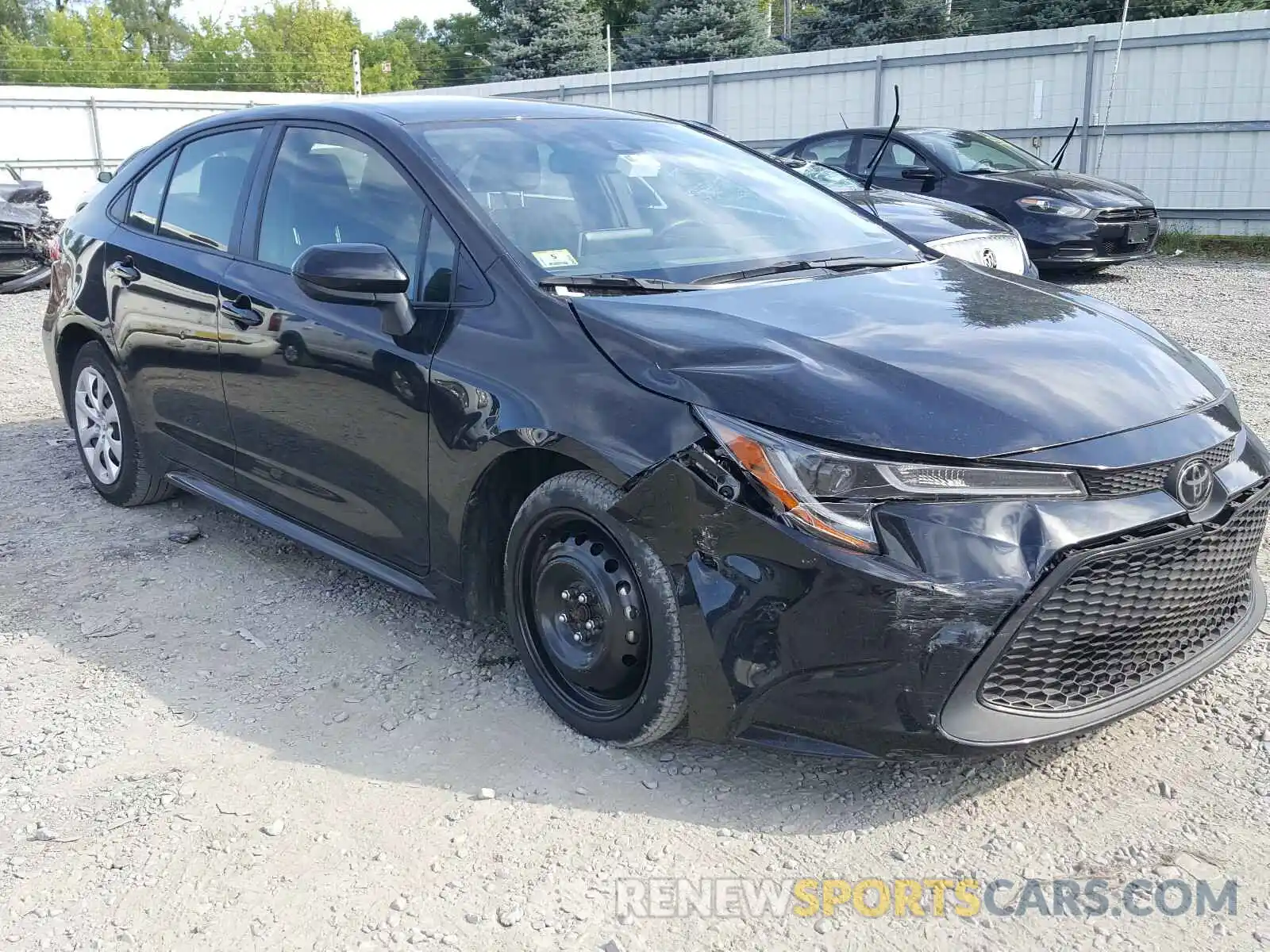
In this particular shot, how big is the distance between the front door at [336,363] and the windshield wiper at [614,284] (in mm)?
344

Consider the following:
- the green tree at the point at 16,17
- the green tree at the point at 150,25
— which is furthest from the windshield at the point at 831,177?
the green tree at the point at 150,25

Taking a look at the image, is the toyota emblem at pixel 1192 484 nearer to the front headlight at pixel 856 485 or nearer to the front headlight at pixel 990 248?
the front headlight at pixel 856 485

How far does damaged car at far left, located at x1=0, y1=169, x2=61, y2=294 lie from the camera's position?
12.0m

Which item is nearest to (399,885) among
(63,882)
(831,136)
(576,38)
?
(63,882)

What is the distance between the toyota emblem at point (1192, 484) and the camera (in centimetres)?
258

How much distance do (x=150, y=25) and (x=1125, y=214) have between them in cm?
7654

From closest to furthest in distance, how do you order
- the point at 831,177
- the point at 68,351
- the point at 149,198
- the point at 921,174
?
the point at 149,198 < the point at 68,351 < the point at 831,177 < the point at 921,174

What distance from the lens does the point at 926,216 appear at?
24.4 ft

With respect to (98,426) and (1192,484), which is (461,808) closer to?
(1192,484)

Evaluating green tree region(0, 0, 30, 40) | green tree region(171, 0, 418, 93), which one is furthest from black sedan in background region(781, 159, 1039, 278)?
green tree region(0, 0, 30, 40)

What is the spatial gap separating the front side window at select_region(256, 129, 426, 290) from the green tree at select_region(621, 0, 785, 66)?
83.2 ft

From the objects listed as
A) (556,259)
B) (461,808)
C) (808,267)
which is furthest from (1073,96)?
(461,808)

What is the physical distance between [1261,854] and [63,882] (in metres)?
2.64

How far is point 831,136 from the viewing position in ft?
39.2
